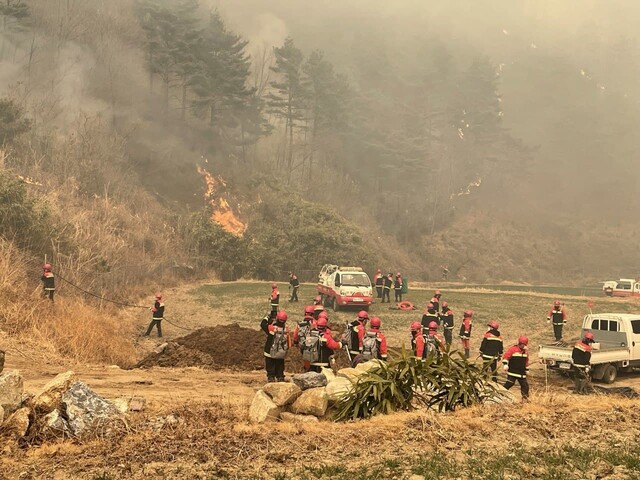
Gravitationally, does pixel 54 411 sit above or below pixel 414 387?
below

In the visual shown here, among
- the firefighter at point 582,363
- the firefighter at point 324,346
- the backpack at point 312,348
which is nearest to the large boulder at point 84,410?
the backpack at point 312,348

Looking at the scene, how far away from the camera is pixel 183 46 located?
6300 centimetres

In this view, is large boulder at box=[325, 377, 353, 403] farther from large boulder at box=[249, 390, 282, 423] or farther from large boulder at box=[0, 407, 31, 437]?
large boulder at box=[0, 407, 31, 437]

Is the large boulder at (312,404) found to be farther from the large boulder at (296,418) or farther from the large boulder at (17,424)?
the large boulder at (17,424)

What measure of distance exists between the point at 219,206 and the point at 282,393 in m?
44.4

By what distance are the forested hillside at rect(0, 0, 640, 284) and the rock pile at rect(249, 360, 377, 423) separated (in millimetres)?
19708

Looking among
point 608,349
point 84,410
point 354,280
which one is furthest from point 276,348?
point 354,280

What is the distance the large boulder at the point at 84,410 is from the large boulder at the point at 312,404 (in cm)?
319

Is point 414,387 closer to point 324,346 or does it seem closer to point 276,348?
point 324,346

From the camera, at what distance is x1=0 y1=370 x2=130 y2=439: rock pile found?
927cm

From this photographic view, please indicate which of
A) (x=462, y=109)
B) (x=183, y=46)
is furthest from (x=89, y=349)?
(x=462, y=109)

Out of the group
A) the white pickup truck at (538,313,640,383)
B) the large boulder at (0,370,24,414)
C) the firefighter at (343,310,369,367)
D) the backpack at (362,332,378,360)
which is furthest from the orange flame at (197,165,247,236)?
the large boulder at (0,370,24,414)

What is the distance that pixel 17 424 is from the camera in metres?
9.17

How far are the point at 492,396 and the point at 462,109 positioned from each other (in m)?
83.0
